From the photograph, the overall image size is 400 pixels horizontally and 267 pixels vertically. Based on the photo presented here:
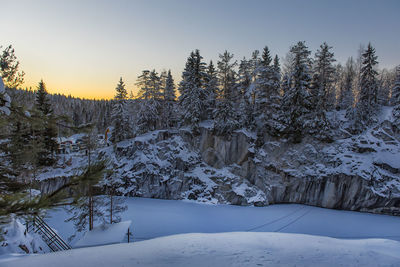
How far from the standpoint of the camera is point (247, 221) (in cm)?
1731

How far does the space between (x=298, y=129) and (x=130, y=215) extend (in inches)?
907

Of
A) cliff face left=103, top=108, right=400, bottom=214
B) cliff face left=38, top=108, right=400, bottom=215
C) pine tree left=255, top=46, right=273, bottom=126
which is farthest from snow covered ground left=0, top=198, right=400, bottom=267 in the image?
pine tree left=255, top=46, right=273, bottom=126

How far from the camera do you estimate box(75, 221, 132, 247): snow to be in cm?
809

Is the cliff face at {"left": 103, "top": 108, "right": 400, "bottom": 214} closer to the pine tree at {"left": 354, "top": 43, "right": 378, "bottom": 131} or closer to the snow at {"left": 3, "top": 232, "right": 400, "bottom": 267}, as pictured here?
the pine tree at {"left": 354, "top": 43, "right": 378, "bottom": 131}

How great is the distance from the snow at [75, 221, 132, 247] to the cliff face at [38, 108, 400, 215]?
11.2 meters

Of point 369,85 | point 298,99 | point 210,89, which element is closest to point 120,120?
point 210,89

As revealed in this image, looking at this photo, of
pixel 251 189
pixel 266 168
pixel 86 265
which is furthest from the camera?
pixel 266 168

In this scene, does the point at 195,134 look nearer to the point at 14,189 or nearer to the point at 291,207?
the point at 291,207

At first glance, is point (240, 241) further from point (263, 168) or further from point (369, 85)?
point (369, 85)

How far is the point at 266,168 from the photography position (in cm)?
2458

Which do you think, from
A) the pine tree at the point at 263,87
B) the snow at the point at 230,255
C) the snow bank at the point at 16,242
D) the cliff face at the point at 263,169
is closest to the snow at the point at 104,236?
the snow bank at the point at 16,242

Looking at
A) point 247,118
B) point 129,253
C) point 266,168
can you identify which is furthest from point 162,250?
point 247,118

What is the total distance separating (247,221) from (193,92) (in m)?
19.3

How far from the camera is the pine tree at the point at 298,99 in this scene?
24562 millimetres
